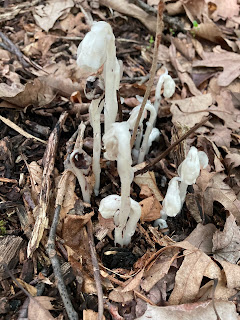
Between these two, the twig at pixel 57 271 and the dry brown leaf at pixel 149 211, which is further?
the dry brown leaf at pixel 149 211

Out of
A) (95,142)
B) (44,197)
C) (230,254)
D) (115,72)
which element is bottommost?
(230,254)

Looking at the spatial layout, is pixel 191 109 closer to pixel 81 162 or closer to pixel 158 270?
pixel 81 162

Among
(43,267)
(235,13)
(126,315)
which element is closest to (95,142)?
(43,267)

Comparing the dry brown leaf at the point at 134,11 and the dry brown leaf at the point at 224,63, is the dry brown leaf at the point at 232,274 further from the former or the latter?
the dry brown leaf at the point at 134,11

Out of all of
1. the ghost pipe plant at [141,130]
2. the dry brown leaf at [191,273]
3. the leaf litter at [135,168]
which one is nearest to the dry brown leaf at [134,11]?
the leaf litter at [135,168]

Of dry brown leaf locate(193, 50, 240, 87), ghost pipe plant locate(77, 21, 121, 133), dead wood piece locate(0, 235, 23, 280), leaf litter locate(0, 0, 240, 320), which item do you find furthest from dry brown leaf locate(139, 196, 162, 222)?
dry brown leaf locate(193, 50, 240, 87)

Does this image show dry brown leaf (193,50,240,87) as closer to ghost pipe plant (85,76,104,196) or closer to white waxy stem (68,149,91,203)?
ghost pipe plant (85,76,104,196)

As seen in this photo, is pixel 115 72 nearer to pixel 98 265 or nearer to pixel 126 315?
pixel 98 265
